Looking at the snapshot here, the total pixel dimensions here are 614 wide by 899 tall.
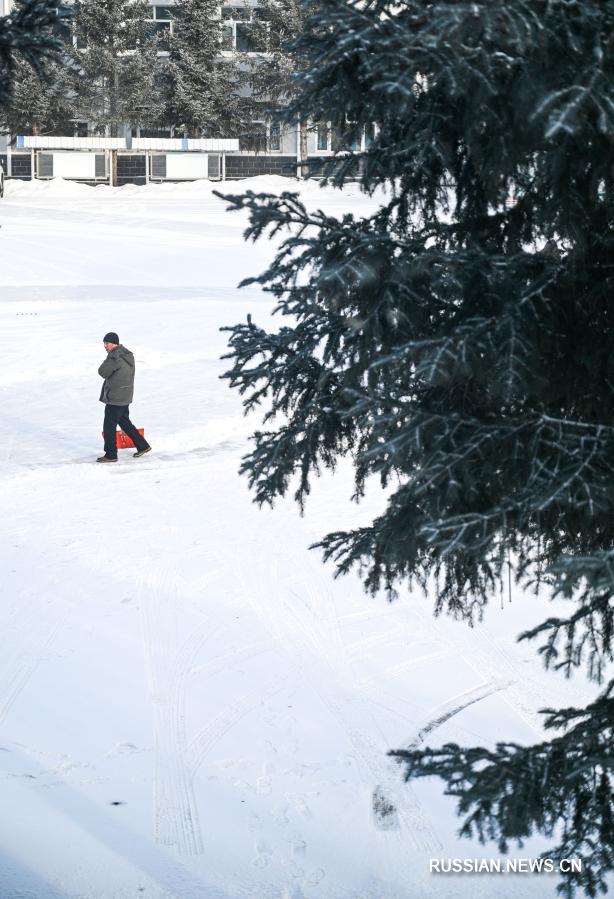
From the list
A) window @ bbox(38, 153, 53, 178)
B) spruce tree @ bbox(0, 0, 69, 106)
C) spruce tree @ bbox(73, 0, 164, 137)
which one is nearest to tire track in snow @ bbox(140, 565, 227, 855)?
spruce tree @ bbox(0, 0, 69, 106)

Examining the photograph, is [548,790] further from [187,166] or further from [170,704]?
[187,166]

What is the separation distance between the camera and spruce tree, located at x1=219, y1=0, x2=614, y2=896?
365cm

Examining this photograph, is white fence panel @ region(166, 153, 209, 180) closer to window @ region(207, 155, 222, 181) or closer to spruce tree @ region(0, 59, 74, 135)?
window @ region(207, 155, 222, 181)

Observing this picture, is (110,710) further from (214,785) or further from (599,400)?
(599,400)

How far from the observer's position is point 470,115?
385 centimetres

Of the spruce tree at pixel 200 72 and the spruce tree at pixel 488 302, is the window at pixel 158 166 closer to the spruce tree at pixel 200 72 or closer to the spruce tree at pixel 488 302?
the spruce tree at pixel 200 72

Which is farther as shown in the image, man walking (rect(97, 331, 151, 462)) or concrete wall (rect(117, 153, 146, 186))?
concrete wall (rect(117, 153, 146, 186))

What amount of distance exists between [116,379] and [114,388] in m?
0.11

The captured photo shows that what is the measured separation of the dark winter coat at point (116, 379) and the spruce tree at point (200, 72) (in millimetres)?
46474

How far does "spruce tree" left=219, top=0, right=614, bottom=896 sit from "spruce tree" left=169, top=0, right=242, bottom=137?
55637 mm

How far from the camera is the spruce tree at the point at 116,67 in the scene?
57.7m

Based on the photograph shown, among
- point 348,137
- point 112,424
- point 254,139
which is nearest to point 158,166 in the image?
point 254,139

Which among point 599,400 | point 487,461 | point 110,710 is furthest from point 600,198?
point 110,710

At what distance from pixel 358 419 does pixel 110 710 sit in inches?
155
